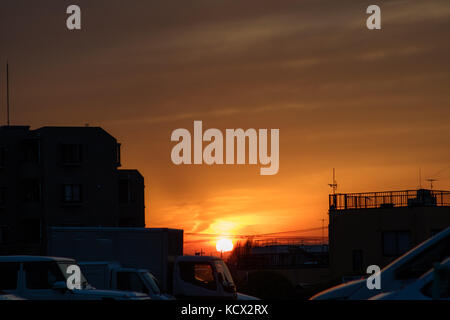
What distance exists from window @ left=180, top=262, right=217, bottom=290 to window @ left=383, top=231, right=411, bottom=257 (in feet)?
103

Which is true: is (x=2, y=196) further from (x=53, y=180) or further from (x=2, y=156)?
(x=53, y=180)

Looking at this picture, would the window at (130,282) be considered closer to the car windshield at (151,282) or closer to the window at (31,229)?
the car windshield at (151,282)

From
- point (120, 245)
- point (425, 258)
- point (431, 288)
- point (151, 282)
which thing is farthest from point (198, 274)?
point (431, 288)

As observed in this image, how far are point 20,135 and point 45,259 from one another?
54.3 metres

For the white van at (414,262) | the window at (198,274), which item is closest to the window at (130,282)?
the window at (198,274)

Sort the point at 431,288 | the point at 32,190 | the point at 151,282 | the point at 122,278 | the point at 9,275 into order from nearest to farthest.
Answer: the point at 431,288
the point at 9,275
the point at 151,282
the point at 122,278
the point at 32,190

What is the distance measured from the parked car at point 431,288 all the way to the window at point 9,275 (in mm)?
13831

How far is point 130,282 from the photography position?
84.3ft

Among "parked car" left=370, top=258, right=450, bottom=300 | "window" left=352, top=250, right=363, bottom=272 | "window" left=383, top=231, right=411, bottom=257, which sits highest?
"parked car" left=370, top=258, right=450, bottom=300

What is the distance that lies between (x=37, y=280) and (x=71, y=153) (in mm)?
53165

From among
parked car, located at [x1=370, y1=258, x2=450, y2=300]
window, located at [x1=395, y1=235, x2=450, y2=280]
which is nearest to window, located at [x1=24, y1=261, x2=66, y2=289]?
window, located at [x1=395, y1=235, x2=450, y2=280]

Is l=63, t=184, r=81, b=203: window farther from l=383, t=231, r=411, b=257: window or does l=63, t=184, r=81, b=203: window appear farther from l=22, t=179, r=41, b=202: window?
l=383, t=231, r=411, b=257: window

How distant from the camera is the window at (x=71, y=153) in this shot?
71438 millimetres

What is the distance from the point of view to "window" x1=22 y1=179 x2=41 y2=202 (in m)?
71.8
